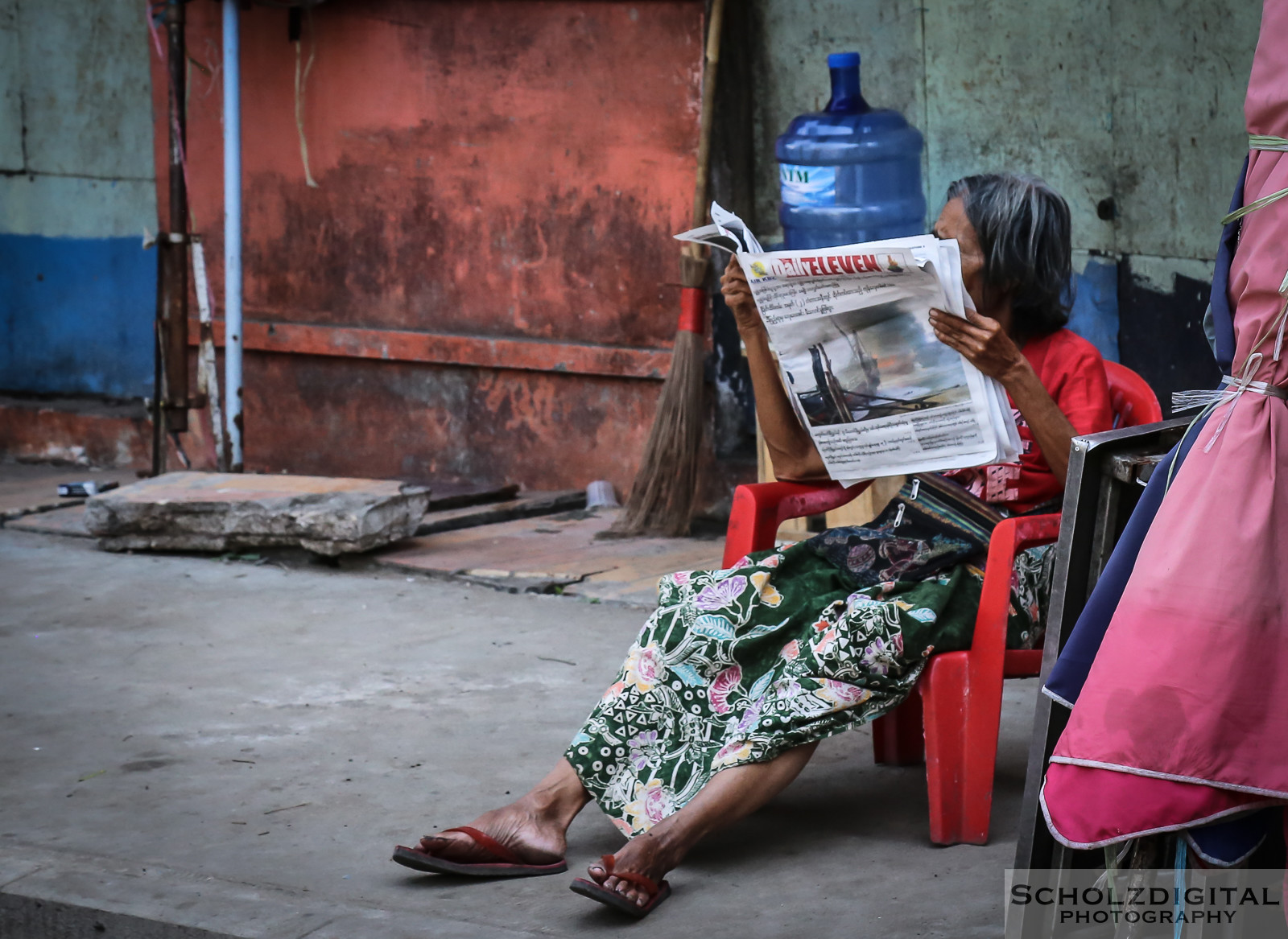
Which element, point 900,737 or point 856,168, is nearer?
point 900,737

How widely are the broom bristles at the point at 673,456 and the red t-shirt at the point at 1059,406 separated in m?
2.67

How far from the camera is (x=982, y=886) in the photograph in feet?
8.16

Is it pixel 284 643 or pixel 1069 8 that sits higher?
pixel 1069 8

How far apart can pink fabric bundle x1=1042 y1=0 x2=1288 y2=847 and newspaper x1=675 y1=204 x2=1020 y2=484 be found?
0.74 meters

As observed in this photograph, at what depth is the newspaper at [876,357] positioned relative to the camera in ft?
8.73

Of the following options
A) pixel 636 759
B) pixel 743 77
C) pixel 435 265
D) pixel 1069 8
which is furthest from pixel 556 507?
pixel 636 759

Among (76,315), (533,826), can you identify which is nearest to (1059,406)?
(533,826)

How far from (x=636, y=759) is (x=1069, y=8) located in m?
3.15

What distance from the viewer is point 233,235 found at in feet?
19.6

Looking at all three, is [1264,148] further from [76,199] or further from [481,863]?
[76,199]

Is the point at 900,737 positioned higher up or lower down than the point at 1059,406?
lower down

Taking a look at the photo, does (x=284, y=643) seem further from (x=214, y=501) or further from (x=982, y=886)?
(x=982, y=886)

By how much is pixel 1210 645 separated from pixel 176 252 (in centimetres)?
506

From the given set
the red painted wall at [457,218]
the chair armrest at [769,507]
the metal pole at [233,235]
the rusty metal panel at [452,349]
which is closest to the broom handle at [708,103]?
the red painted wall at [457,218]
